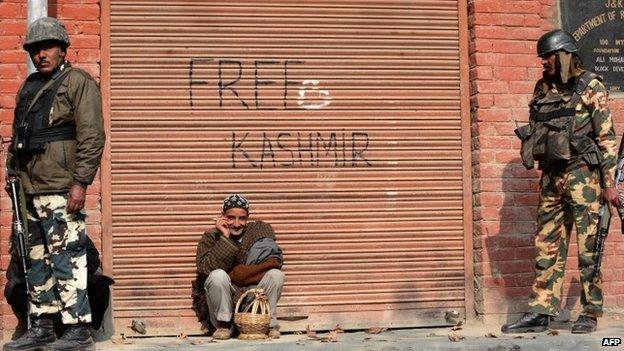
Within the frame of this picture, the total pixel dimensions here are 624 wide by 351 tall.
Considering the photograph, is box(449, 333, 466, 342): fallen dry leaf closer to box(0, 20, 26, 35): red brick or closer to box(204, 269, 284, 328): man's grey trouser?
box(204, 269, 284, 328): man's grey trouser

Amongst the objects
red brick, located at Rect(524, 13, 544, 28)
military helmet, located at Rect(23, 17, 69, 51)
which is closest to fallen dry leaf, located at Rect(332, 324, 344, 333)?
red brick, located at Rect(524, 13, 544, 28)

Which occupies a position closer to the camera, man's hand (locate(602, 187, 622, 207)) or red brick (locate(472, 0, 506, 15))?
man's hand (locate(602, 187, 622, 207))

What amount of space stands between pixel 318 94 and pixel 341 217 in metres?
0.96

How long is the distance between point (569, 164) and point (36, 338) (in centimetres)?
382

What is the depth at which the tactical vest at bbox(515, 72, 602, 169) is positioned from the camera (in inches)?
309

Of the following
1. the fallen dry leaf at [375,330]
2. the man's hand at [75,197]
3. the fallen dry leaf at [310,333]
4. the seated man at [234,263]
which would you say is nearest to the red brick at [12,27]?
the man's hand at [75,197]

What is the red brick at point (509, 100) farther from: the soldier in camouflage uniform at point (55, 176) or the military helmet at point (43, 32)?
the military helmet at point (43, 32)

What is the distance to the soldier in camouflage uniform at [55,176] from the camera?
277 inches

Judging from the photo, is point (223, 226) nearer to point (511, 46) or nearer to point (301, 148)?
point (301, 148)

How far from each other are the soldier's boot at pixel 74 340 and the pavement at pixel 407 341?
0.42 m

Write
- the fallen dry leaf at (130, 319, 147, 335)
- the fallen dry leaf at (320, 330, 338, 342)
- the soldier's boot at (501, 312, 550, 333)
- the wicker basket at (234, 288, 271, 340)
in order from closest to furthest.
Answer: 1. the wicker basket at (234, 288, 271, 340)
2. the fallen dry leaf at (320, 330, 338, 342)
3. the soldier's boot at (501, 312, 550, 333)
4. the fallen dry leaf at (130, 319, 147, 335)

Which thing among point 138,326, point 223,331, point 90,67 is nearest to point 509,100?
point 223,331

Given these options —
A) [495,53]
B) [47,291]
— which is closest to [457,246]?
[495,53]

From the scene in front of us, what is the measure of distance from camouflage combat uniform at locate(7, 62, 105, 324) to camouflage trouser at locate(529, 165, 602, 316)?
3206mm
